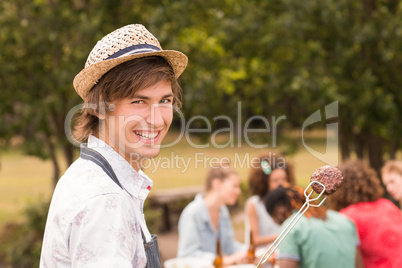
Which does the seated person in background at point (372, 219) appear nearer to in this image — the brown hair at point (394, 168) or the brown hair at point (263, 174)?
the brown hair at point (394, 168)

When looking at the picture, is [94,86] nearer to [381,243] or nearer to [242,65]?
[381,243]

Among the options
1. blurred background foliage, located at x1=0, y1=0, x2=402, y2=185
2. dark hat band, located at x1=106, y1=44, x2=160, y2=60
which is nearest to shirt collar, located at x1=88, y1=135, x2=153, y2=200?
dark hat band, located at x1=106, y1=44, x2=160, y2=60

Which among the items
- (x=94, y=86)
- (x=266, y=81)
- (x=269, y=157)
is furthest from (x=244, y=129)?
(x=94, y=86)

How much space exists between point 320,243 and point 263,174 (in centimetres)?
196

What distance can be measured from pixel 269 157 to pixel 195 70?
227cm

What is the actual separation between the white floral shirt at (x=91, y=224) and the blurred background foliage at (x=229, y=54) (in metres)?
5.19

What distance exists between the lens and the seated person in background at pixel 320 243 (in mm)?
3453

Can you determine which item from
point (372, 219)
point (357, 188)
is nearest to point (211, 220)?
A: point (357, 188)

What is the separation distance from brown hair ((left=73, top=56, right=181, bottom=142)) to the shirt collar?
14 centimetres

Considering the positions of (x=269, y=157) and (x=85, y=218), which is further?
(x=269, y=157)

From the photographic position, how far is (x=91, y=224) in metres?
1.42

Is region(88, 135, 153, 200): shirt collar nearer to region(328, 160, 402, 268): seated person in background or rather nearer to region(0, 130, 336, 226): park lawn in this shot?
region(328, 160, 402, 268): seated person in background

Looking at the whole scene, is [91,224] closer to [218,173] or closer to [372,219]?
[372,219]

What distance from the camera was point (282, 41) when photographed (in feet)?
23.6
